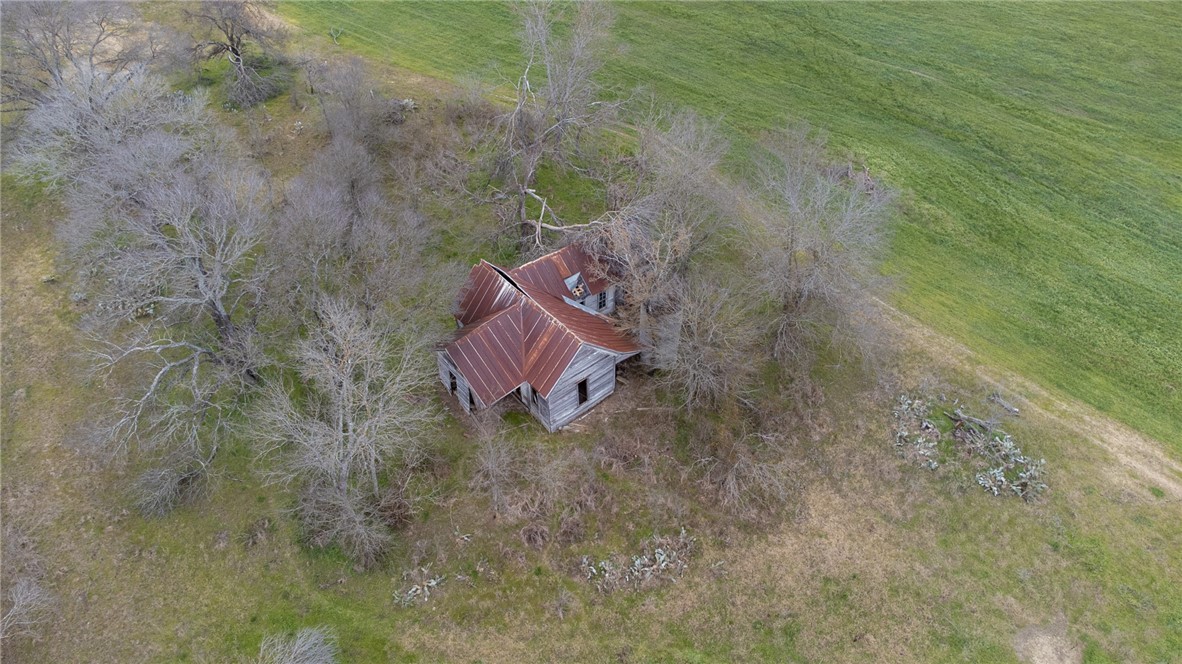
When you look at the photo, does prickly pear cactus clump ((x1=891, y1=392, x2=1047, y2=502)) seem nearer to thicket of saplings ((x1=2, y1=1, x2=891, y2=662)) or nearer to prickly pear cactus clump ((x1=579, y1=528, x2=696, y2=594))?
thicket of saplings ((x1=2, y1=1, x2=891, y2=662))

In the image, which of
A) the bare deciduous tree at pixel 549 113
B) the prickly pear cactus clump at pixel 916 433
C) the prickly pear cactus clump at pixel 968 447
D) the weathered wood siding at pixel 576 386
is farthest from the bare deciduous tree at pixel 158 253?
the prickly pear cactus clump at pixel 968 447

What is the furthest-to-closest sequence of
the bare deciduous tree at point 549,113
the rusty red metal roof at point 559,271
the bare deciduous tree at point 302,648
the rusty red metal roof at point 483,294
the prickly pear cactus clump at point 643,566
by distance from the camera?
the bare deciduous tree at point 549,113
the rusty red metal roof at point 559,271
the rusty red metal roof at point 483,294
the prickly pear cactus clump at point 643,566
the bare deciduous tree at point 302,648

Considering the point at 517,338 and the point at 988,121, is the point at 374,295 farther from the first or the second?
the point at 988,121

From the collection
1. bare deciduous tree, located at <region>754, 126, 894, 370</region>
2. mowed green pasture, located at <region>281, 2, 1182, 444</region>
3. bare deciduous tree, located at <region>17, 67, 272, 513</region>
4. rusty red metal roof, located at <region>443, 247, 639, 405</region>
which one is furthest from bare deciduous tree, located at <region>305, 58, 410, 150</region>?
bare deciduous tree, located at <region>754, 126, 894, 370</region>

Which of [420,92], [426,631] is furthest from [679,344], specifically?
[420,92]

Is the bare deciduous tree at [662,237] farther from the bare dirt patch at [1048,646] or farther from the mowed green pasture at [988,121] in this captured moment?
the bare dirt patch at [1048,646]

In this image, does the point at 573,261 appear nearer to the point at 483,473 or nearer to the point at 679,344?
the point at 679,344
